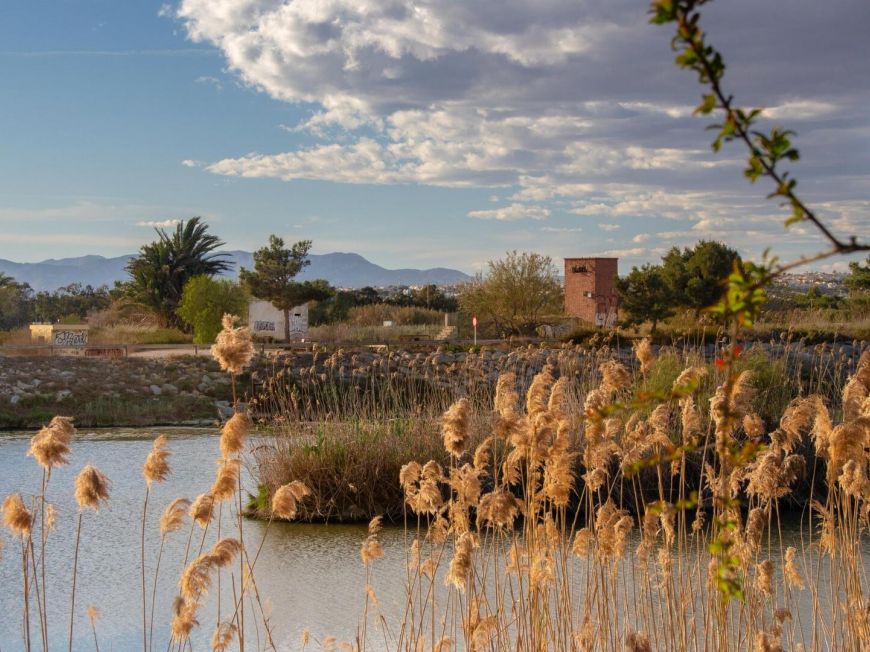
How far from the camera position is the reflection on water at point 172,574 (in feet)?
17.9

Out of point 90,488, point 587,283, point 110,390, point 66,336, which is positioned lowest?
point 110,390

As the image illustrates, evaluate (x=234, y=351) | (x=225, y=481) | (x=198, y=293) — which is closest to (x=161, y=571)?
(x=225, y=481)

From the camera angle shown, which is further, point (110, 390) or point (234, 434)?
point (110, 390)

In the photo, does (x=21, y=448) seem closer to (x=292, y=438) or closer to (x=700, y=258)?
(x=292, y=438)

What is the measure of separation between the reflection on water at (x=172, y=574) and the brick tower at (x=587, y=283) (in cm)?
2694

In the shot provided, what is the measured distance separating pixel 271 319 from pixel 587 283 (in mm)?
12561

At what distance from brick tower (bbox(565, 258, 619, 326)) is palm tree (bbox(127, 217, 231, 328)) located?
12386mm

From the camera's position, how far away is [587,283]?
36.8m

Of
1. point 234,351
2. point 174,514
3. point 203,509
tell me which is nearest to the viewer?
point 234,351

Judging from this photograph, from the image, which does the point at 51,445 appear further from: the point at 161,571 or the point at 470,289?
the point at 470,289

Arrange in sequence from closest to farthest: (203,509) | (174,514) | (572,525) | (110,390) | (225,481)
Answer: (225,481) < (203,509) < (174,514) < (572,525) < (110,390)

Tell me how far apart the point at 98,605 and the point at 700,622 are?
3404mm

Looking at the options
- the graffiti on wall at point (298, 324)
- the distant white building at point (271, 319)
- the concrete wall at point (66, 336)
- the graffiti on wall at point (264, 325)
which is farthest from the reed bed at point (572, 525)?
the graffiti on wall at point (264, 325)

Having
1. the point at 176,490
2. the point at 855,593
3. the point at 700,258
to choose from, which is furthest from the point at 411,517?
the point at 700,258
